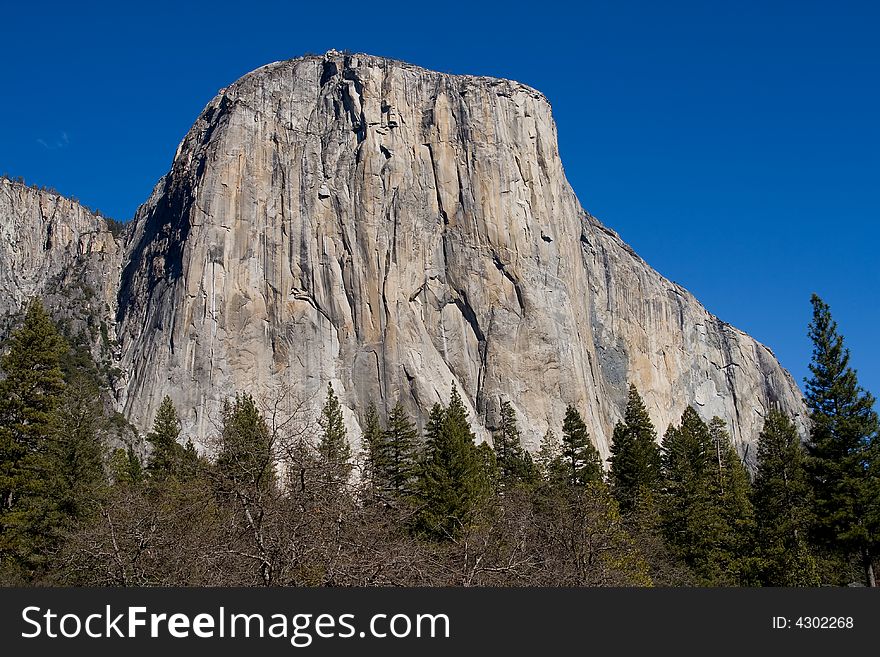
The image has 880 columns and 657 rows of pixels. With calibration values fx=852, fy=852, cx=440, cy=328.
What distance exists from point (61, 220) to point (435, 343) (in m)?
65.3

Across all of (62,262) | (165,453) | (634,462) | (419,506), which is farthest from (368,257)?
(419,506)

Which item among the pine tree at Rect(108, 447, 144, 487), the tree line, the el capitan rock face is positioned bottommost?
the tree line

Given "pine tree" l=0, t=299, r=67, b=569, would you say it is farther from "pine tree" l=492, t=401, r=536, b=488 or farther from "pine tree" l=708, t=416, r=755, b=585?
"pine tree" l=708, t=416, r=755, b=585

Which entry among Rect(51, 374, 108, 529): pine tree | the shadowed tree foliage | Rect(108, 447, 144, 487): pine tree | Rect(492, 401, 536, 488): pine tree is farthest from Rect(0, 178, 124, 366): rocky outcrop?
Rect(51, 374, 108, 529): pine tree

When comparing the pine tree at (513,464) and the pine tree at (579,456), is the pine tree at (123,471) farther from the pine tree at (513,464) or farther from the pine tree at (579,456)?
the pine tree at (579,456)

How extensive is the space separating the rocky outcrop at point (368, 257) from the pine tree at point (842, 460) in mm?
49504

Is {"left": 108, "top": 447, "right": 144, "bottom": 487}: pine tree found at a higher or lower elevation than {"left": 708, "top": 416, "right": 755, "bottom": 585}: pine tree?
higher

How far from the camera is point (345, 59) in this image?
94.6m

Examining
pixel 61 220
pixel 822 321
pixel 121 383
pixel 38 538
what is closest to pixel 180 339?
pixel 121 383

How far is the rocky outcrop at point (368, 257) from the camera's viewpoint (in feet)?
273

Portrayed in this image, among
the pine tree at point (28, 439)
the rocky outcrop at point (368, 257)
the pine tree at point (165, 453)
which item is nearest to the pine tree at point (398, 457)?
the pine tree at point (165, 453)

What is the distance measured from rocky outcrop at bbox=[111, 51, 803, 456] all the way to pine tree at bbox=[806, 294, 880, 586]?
49504 mm

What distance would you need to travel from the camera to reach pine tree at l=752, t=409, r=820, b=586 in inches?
1256

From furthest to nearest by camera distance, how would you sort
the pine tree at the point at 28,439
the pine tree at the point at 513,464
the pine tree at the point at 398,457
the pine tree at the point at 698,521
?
the pine tree at the point at 513,464
the pine tree at the point at 398,457
the pine tree at the point at 698,521
the pine tree at the point at 28,439
